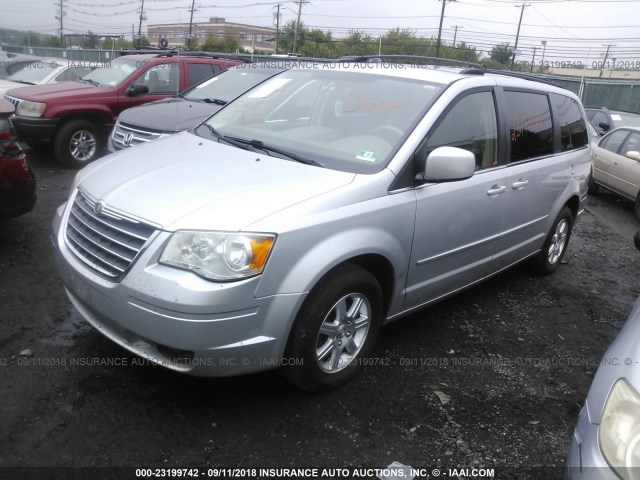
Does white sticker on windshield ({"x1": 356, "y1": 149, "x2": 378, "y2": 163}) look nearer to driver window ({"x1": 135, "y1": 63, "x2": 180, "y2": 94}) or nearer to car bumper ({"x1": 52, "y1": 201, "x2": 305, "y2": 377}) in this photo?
car bumper ({"x1": 52, "y1": 201, "x2": 305, "y2": 377})

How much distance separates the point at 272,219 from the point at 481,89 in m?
2.07

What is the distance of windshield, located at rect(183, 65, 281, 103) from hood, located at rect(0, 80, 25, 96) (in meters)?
4.55

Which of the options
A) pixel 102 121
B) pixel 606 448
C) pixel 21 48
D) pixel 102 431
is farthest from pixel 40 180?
pixel 21 48

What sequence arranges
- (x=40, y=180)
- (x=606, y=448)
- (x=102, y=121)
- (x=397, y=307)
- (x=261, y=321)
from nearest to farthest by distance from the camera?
(x=606, y=448) → (x=261, y=321) → (x=397, y=307) → (x=40, y=180) → (x=102, y=121)

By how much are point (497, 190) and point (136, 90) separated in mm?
6472

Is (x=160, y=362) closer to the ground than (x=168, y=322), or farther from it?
closer to the ground

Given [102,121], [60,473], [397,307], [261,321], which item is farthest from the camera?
[102,121]

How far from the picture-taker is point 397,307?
3322 mm

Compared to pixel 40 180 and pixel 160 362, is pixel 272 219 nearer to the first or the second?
pixel 160 362

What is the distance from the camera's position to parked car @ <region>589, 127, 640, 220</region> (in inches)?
338

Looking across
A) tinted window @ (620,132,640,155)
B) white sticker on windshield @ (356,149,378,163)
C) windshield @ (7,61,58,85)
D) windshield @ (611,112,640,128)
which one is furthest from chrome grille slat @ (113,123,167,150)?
windshield @ (611,112,640,128)

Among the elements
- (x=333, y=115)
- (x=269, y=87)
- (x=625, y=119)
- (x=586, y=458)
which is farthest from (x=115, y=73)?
(x=625, y=119)

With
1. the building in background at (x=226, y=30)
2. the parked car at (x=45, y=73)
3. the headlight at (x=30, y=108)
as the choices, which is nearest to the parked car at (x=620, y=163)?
the headlight at (x=30, y=108)

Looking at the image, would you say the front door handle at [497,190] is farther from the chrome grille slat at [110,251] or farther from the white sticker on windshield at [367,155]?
the chrome grille slat at [110,251]
